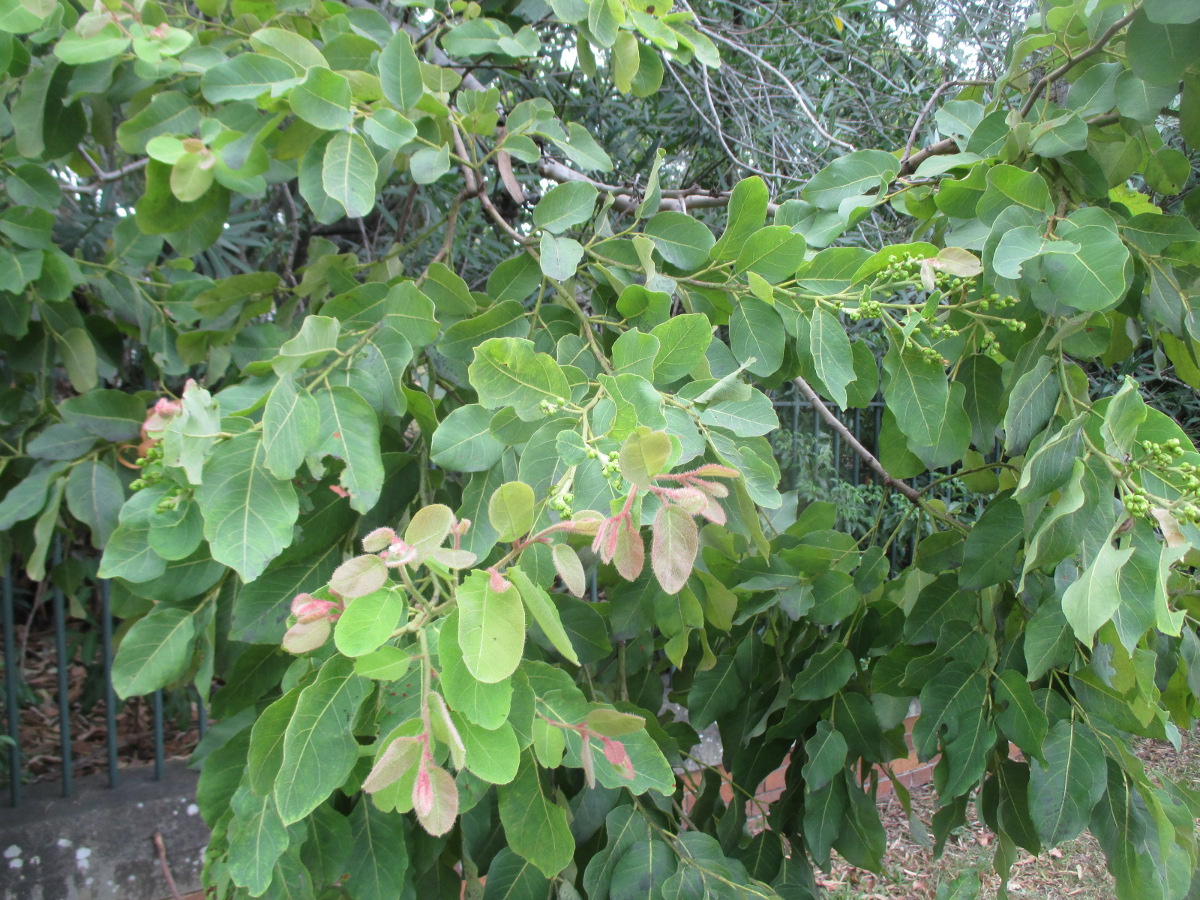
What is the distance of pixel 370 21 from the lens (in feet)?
4.12

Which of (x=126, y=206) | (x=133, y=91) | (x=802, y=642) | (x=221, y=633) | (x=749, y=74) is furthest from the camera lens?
(x=749, y=74)

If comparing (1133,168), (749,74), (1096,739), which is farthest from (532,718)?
(749,74)

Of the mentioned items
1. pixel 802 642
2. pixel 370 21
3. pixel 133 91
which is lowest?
pixel 802 642

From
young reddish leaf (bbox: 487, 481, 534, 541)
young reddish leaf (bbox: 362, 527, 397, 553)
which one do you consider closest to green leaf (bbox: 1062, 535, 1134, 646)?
young reddish leaf (bbox: 487, 481, 534, 541)

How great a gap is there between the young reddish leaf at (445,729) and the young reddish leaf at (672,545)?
18 centimetres

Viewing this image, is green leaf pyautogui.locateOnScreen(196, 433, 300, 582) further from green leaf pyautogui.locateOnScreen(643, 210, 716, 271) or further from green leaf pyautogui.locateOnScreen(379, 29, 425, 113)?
green leaf pyautogui.locateOnScreen(643, 210, 716, 271)

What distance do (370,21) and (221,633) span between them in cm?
91

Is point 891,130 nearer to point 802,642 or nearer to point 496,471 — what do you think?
point 802,642

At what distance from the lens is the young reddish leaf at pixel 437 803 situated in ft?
1.82

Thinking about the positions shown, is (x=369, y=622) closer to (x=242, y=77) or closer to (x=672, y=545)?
(x=672, y=545)

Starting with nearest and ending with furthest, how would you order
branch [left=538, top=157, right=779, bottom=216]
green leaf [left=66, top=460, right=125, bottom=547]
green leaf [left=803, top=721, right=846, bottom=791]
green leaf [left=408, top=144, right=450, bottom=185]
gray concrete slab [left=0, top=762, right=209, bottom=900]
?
green leaf [left=408, top=144, right=450, bottom=185] < green leaf [left=803, top=721, right=846, bottom=791] < green leaf [left=66, top=460, right=125, bottom=547] < branch [left=538, top=157, right=779, bottom=216] < gray concrete slab [left=0, top=762, right=209, bottom=900]

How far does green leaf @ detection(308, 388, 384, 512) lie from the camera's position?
2.73 feet

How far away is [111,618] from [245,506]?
218cm

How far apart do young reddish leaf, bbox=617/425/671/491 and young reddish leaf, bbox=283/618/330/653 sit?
0.27 meters
